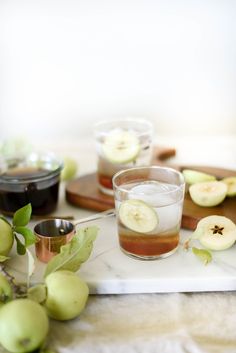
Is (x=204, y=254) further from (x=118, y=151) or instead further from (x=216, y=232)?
(x=118, y=151)

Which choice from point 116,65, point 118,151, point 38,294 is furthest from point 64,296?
point 116,65

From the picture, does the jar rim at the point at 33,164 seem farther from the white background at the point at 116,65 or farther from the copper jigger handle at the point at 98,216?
the white background at the point at 116,65

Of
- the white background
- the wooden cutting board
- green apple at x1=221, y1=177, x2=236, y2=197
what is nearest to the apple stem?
the wooden cutting board

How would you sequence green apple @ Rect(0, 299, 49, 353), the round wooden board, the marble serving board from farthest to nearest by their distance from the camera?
the round wooden board, the marble serving board, green apple @ Rect(0, 299, 49, 353)

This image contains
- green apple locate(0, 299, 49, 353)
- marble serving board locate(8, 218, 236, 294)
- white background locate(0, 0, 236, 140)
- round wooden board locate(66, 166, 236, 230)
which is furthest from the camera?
white background locate(0, 0, 236, 140)

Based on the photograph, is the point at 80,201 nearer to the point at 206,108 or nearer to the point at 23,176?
the point at 23,176

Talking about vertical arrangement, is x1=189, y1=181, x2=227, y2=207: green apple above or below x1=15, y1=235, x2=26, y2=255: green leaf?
above

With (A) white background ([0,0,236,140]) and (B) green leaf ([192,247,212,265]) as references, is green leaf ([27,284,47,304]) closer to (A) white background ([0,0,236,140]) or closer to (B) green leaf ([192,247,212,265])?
(B) green leaf ([192,247,212,265])
